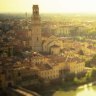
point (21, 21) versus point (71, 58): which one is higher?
point (21, 21)

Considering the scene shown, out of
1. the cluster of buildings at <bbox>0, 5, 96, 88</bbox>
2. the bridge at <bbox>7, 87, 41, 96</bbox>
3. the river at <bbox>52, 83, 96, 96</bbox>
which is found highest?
the cluster of buildings at <bbox>0, 5, 96, 88</bbox>

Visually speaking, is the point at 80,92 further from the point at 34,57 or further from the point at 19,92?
the point at 19,92

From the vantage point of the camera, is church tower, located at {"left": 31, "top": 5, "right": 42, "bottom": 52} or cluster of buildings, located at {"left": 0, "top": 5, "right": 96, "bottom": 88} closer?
cluster of buildings, located at {"left": 0, "top": 5, "right": 96, "bottom": 88}

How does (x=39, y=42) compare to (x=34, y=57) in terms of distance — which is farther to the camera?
(x=39, y=42)

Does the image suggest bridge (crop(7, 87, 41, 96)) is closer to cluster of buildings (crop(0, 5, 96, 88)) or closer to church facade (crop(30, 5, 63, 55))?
cluster of buildings (crop(0, 5, 96, 88))

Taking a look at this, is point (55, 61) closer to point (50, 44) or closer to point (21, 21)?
point (50, 44)

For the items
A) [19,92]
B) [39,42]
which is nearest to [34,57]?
[39,42]

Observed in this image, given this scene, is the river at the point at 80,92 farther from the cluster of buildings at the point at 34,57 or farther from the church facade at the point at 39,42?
the church facade at the point at 39,42

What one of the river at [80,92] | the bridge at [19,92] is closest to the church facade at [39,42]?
the river at [80,92]

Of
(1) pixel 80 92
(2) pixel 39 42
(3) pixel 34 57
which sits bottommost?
(1) pixel 80 92

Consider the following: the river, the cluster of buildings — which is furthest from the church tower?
the river

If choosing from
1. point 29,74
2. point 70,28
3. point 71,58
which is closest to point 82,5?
point 70,28
